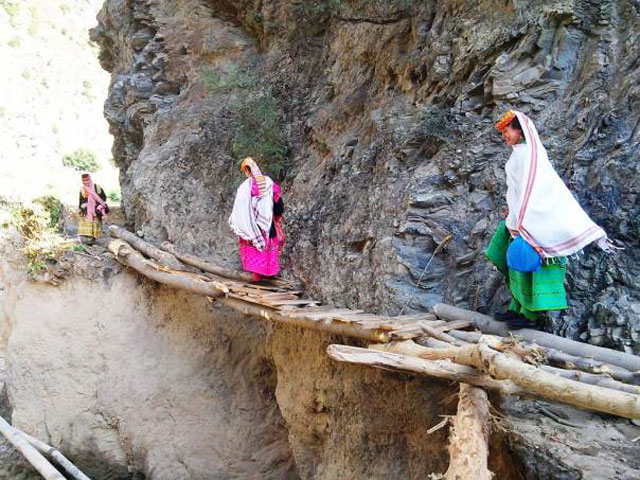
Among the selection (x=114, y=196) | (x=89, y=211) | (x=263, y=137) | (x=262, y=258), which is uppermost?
(x=263, y=137)

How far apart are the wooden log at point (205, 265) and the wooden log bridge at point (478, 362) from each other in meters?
1.68

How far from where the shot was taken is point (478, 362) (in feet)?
8.34

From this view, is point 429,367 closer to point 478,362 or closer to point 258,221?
point 478,362

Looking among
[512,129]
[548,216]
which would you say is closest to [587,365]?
[548,216]

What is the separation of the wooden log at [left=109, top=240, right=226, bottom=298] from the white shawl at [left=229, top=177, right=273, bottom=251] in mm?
661

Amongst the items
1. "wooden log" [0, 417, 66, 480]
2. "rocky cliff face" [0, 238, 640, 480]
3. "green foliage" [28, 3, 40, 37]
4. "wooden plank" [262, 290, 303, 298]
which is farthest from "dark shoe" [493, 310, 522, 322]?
"green foliage" [28, 3, 40, 37]

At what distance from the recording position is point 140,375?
20.6 ft

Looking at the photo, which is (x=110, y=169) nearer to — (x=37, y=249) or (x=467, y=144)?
(x=37, y=249)

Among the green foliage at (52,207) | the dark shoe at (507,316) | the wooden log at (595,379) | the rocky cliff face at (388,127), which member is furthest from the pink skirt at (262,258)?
the green foliage at (52,207)

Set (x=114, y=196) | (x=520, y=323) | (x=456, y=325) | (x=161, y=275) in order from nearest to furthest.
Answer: (x=520, y=323)
(x=456, y=325)
(x=161, y=275)
(x=114, y=196)

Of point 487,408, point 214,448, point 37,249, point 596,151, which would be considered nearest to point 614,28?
point 596,151

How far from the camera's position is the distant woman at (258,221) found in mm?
5457

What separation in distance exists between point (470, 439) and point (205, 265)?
4.18m

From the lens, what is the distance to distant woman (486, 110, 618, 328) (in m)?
3.07
